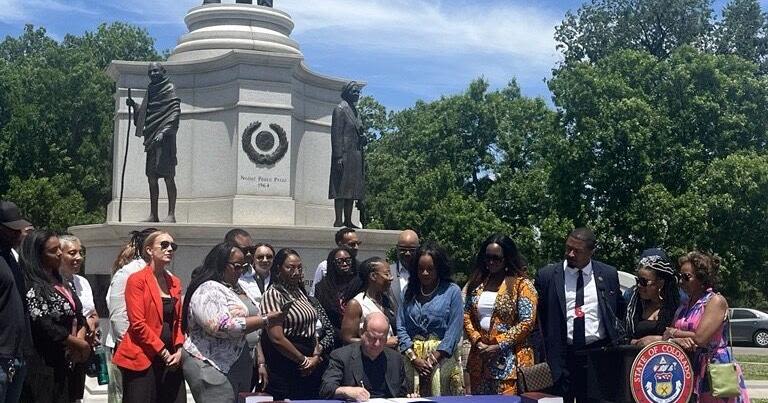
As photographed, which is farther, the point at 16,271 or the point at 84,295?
the point at 84,295

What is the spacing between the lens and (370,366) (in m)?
6.34

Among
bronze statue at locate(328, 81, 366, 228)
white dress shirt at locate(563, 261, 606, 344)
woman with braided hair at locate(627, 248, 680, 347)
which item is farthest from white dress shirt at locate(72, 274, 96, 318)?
bronze statue at locate(328, 81, 366, 228)

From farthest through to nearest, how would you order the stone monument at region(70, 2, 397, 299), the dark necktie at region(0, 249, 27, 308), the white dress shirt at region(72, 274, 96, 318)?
the stone monument at region(70, 2, 397, 299), the white dress shirt at region(72, 274, 96, 318), the dark necktie at region(0, 249, 27, 308)

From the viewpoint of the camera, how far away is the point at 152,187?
15.1 metres

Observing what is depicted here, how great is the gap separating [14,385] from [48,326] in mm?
525

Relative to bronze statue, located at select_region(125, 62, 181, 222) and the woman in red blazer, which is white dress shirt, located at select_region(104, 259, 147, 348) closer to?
the woman in red blazer

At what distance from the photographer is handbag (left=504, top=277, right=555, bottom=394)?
6.55 meters

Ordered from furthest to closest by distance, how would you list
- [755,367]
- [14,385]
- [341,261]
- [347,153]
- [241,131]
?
[755,367] → [241,131] → [347,153] → [341,261] → [14,385]

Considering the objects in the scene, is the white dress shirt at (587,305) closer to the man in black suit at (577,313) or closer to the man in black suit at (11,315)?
the man in black suit at (577,313)

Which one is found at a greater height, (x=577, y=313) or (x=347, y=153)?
(x=347, y=153)

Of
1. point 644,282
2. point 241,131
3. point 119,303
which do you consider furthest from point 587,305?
point 241,131

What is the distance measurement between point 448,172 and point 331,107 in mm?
18268

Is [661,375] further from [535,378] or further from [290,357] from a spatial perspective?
[290,357]

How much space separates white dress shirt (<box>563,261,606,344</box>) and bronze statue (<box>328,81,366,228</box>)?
862 centimetres
